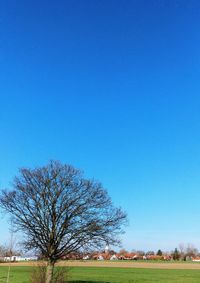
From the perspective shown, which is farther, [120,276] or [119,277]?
[120,276]

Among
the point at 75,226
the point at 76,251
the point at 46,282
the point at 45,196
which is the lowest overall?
the point at 46,282

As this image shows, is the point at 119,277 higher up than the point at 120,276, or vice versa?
the point at 120,276

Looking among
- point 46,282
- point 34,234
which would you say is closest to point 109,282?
point 34,234

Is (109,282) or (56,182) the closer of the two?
(56,182)

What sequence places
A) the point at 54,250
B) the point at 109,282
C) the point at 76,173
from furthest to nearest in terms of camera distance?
the point at 109,282 → the point at 76,173 → the point at 54,250

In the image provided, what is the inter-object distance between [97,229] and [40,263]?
518 inches

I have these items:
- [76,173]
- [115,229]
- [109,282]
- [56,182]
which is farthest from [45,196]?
[109,282]

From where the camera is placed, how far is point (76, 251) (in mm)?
33812

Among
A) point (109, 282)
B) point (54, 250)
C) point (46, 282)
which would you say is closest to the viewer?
point (46, 282)

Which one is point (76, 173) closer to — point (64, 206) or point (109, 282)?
point (64, 206)

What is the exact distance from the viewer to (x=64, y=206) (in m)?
33.4

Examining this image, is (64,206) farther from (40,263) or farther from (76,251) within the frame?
(40,263)

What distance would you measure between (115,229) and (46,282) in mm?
15129

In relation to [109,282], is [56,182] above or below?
above
